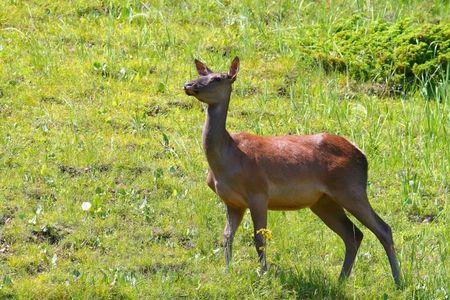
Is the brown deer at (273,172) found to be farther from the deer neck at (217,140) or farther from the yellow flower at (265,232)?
the yellow flower at (265,232)

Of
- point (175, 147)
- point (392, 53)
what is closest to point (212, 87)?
point (175, 147)

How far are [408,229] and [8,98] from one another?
4.53m

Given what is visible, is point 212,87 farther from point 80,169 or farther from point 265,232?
point 80,169

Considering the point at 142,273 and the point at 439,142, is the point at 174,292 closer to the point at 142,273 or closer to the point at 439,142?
the point at 142,273

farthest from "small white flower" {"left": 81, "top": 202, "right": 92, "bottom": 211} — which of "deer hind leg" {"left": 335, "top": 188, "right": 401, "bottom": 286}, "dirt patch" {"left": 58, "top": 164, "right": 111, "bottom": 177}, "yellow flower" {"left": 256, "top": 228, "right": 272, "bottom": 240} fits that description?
"deer hind leg" {"left": 335, "top": 188, "right": 401, "bottom": 286}

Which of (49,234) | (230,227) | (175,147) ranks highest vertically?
(230,227)

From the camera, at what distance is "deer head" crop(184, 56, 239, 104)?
10.3m

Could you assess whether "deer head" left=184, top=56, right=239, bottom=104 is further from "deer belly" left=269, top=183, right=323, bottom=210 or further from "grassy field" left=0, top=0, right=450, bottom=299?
"grassy field" left=0, top=0, right=450, bottom=299

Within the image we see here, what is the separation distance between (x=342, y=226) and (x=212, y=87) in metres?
1.70

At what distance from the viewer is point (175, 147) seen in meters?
Answer: 13.1

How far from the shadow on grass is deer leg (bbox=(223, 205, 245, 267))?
1.44 ft

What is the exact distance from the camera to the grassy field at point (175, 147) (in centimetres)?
1081

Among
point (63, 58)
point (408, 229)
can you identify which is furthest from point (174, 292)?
point (63, 58)

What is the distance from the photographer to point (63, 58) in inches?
582
